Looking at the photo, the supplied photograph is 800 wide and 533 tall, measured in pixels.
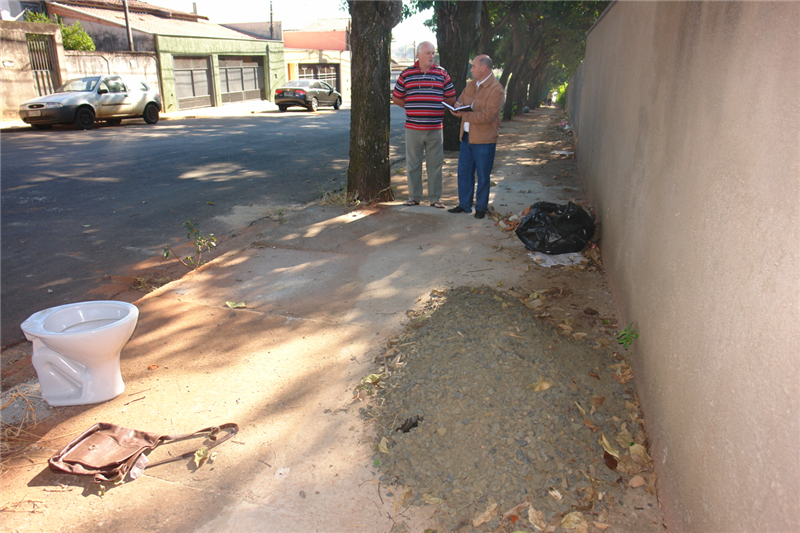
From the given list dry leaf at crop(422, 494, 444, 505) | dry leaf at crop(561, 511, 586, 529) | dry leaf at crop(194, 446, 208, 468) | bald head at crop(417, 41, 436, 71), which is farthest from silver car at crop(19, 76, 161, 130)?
dry leaf at crop(561, 511, 586, 529)

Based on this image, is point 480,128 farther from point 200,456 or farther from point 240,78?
point 240,78

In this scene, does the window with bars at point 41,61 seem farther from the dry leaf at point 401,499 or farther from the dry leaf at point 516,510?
the dry leaf at point 516,510

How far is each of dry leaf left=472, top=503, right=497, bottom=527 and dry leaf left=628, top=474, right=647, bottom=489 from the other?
663 mm

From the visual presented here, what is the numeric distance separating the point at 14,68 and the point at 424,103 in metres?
19.4

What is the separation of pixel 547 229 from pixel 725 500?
399cm

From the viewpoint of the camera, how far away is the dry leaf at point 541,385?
3068mm

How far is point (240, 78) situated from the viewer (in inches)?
1380

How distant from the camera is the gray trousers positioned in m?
7.32

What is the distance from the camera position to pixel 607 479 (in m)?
2.65

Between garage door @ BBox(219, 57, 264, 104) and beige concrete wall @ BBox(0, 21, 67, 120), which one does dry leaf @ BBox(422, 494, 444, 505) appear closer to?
beige concrete wall @ BBox(0, 21, 67, 120)

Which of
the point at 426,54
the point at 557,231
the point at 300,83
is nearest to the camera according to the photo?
the point at 557,231

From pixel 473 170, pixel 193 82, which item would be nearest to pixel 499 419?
pixel 473 170

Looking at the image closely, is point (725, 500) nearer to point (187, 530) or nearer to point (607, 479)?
point (607, 479)

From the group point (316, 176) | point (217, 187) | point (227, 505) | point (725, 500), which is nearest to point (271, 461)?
point (227, 505)
